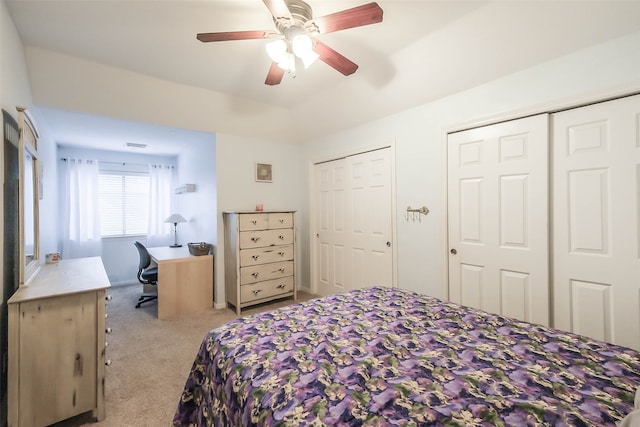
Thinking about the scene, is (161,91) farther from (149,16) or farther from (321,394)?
(321,394)

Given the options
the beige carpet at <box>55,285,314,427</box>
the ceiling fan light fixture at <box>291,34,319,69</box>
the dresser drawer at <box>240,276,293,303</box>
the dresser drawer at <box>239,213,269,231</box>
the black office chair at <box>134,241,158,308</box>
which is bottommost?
the beige carpet at <box>55,285,314,427</box>

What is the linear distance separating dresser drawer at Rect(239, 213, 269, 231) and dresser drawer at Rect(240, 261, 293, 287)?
493 millimetres

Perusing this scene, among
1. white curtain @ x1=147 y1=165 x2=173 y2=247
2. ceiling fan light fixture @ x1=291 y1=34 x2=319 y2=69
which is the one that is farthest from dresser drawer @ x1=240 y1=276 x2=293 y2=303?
ceiling fan light fixture @ x1=291 y1=34 x2=319 y2=69

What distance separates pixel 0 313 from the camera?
1.54 m

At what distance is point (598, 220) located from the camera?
1.83 meters

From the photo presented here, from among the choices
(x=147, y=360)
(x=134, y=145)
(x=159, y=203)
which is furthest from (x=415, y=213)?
(x=159, y=203)

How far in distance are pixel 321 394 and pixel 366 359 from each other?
278 mm

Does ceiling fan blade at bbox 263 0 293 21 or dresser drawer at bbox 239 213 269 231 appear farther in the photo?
dresser drawer at bbox 239 213 269 231

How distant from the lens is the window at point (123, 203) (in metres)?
4.57

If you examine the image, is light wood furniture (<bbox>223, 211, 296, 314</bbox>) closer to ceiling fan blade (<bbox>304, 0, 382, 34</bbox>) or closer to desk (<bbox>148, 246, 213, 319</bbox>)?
desk (<bbox>148, 246, 213, 319</bbox>)

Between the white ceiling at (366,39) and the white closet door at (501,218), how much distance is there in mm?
520

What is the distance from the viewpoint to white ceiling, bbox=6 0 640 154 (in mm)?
1767

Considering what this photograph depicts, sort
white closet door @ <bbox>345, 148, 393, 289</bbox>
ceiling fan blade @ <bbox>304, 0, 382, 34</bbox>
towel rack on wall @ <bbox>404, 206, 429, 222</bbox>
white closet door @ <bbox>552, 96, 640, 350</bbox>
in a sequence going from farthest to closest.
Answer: white closet door @ <bbox>345, 148, 393, 289</bbox>
towel rack on wall @ <bbox>404, 206, 429, 222</bbox>
white closet door @ <bbox>552, 96, 640, 350</bbox>
ceiling fan blade @ <bbox>304, 0, 382, 34</bbox>

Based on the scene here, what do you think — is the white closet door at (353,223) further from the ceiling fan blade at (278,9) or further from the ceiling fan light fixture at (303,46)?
the ceiling fan blade at (278,9)
